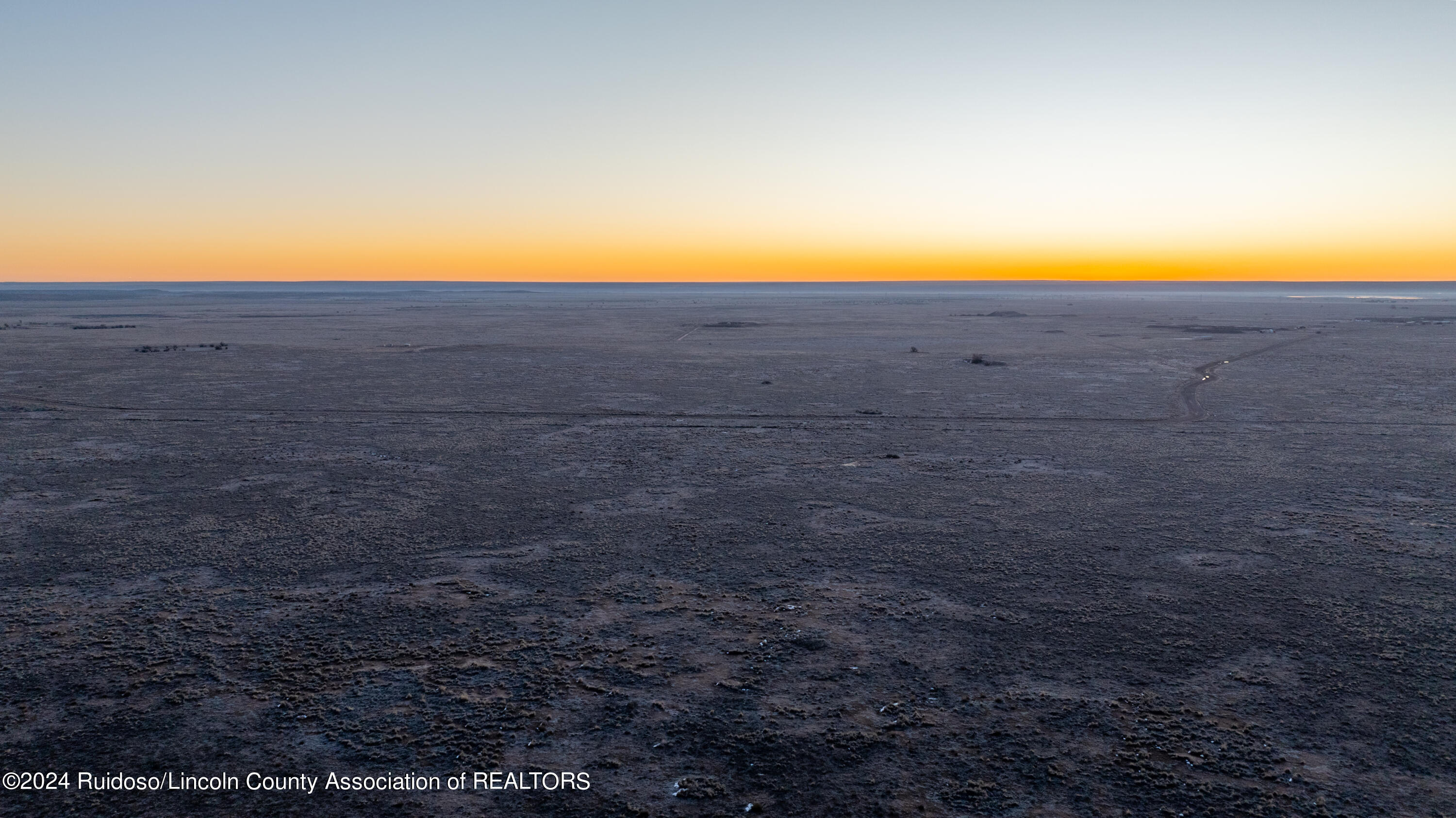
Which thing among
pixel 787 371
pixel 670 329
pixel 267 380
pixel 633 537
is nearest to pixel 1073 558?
pixel 633 537

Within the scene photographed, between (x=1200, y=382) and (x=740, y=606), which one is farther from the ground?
(x=1200, y=382)

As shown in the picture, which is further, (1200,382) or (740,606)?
(1200,382)

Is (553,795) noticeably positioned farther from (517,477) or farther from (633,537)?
(517,477)

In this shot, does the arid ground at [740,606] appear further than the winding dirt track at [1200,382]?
No

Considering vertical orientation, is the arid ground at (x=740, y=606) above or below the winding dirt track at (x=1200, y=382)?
below
